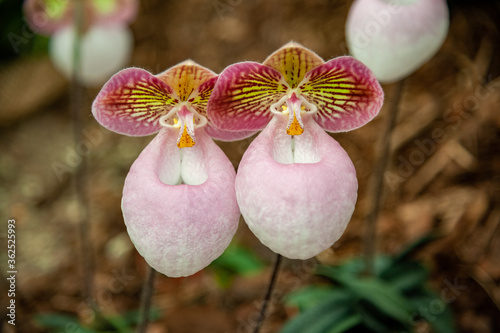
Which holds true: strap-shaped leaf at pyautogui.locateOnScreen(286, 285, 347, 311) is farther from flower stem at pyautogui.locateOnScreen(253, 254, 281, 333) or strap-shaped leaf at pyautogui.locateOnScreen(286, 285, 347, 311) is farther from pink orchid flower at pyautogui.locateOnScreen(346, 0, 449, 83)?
pink orchid flower at pyautogui.locateOnScreen(346, 0, 449, 83)

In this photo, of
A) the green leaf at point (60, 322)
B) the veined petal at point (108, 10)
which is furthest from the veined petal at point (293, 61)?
the veined petal at point (108, 10)

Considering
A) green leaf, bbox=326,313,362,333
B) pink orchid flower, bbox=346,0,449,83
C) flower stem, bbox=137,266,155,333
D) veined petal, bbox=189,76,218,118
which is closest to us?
veined petal, bbox=189,76,218,118

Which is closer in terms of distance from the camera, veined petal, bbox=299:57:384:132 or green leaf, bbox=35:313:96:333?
veined petal, bbox=299:57:384:132

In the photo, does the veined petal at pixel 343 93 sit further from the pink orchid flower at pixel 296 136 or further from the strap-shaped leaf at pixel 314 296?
the strap-shaped leaf at pixel 314 296

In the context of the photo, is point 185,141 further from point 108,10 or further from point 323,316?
point 108,10

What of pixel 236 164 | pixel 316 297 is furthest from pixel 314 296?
pixel 236 164

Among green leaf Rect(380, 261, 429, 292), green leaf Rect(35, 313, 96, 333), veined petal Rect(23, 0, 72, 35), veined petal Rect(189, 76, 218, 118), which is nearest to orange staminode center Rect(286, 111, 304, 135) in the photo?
veined petal Rect(189, 76, 218, 118)

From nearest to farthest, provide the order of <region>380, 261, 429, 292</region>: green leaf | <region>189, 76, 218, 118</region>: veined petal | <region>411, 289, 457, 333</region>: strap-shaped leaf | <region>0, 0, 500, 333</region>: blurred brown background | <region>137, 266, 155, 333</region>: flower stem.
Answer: <region>189, 76, 218, 118</region>: veined petal
<region>137, 266, 155, 333</region>: flower stem
<region>411, 289, 457, 333</region>: strap-shaped leaf
<region>380, 261, 429, 292</region>: green leaf
<region>0, 0, 500, 333</region>: blurred brown background
